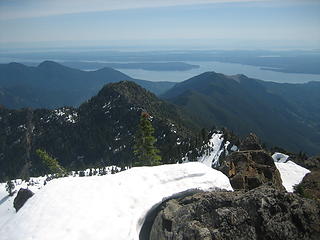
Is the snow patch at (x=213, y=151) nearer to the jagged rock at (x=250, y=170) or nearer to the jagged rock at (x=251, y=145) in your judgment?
the jagged rock at (x=251, y=145)

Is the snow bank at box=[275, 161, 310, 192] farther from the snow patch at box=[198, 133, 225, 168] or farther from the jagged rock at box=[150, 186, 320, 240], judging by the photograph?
the snow patch at box=[198, 133, 225, 168]

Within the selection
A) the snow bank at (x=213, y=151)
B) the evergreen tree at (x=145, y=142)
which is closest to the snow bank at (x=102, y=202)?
the evergreen tree at (x=145, y=142)

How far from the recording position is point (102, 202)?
1830 centimetres

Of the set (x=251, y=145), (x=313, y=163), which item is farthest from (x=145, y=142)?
(x=313, y=163)

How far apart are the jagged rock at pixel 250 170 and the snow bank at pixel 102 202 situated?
25.0ft

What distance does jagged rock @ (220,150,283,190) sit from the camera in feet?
97.0

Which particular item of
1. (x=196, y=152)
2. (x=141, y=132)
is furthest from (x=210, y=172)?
(x=196, y=152)

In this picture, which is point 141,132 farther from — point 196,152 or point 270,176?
point 196,152

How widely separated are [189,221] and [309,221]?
5.70 m

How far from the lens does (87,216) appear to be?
17.1 m

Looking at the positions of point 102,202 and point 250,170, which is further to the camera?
point 250,170

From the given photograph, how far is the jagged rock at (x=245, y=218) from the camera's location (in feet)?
50.8

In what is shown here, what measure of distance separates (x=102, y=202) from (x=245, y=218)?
290 inches

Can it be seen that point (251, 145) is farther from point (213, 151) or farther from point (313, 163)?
point (213, 151)
